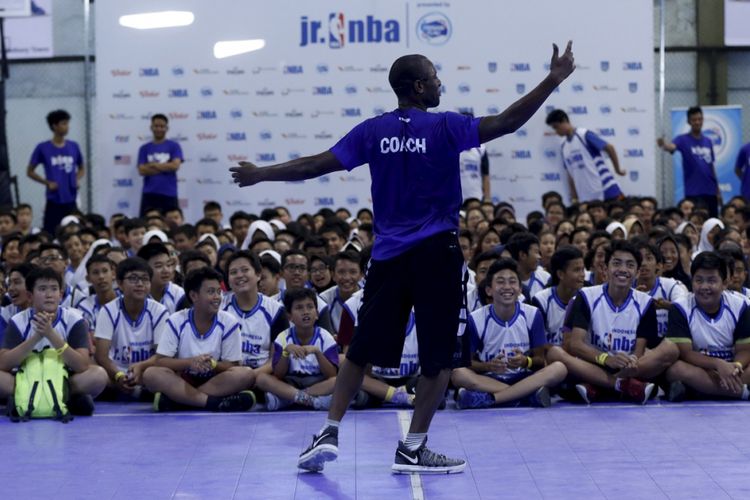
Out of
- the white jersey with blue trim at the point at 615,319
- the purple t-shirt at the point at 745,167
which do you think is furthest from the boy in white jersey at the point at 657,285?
the purple t-shirt at the point at 745,167

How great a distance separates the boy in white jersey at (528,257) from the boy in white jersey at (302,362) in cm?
193

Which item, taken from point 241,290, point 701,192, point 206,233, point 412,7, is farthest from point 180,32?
point 241,290

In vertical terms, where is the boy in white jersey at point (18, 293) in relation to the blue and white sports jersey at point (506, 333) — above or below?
above

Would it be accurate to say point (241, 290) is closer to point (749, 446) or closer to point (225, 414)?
point (225, 414)

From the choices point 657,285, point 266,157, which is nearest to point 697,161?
point 266,157

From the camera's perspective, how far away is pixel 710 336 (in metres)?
8.09

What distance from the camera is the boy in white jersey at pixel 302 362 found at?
7.83m

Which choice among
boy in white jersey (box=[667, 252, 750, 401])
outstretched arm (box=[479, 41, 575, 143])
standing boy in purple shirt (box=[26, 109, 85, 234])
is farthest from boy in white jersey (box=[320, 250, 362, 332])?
standing boy in purple shirt (box=[26, 109, 85, 234])

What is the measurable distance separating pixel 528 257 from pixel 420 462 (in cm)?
376

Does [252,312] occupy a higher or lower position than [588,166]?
lower

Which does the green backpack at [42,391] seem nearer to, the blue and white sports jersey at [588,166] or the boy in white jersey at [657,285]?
the boy in white jersey at [657,285]

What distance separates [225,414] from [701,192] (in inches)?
364

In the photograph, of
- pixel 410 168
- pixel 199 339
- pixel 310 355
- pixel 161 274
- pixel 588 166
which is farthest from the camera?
pixel 588 166

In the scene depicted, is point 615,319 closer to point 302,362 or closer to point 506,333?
point 506,333
